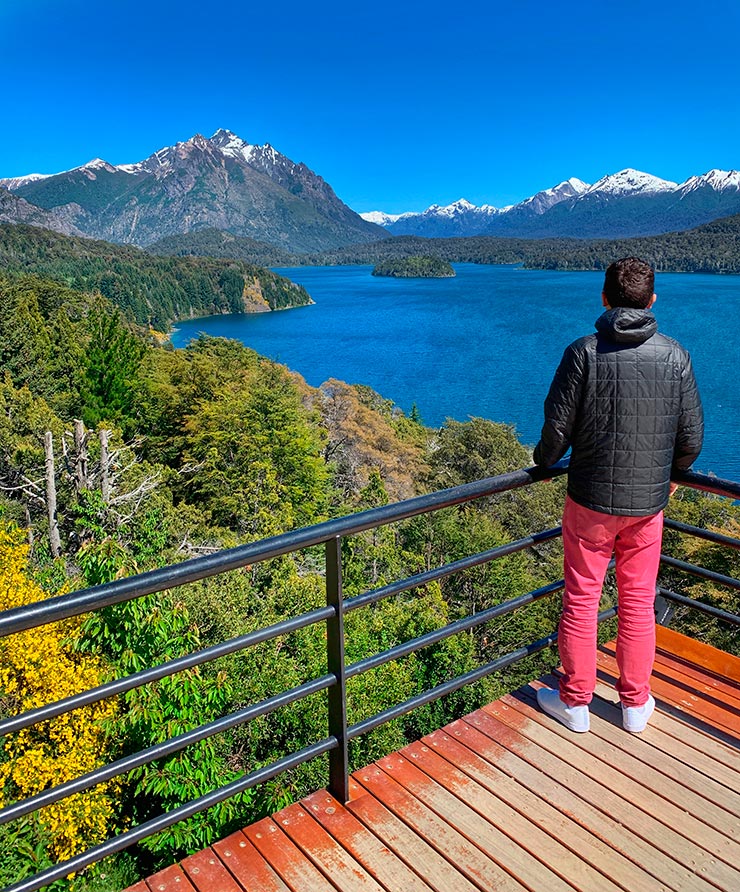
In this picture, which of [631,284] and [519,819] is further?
[631,284]

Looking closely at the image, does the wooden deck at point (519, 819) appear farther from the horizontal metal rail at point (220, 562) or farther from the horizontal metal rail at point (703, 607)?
the horizontal metal rail at point (220, 562)

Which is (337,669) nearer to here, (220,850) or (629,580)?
(220,850)

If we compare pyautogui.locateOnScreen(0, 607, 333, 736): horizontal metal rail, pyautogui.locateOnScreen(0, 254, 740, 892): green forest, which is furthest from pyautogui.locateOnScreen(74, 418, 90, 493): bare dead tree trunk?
pyautogui.locateOnScreen(0, 607, 333, 736): horizontal metal rail

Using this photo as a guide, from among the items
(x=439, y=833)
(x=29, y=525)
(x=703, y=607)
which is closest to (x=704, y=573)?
(x=703, y=607)

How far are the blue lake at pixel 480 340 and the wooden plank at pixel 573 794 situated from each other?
30721 millimetres

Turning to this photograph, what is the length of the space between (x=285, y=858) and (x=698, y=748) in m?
1.54

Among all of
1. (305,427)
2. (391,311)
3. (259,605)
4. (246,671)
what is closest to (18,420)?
(305,427)

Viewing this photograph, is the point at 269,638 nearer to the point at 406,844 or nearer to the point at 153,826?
the point at 153,826

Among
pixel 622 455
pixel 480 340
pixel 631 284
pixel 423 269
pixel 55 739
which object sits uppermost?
pixel 423 269

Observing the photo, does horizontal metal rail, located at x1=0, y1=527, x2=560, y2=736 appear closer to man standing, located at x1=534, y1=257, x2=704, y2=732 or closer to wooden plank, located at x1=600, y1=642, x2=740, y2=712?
man standing, located at x1=534, y1=257, x2=704, y2=732

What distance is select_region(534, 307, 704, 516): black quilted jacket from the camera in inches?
84.9

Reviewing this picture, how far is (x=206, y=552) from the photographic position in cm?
1861

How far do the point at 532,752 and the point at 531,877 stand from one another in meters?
0.58

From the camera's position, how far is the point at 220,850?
1971 mm
